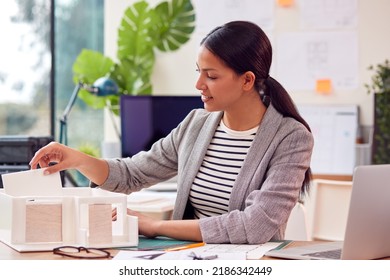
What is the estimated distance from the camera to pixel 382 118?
422 cm

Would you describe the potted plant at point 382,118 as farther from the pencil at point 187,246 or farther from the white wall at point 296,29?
the pencil at point 187,246

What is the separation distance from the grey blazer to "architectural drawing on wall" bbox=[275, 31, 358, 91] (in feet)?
7.82

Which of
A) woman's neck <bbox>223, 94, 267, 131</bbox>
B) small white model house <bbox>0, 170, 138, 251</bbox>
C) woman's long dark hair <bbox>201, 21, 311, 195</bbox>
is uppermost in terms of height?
woman's long dark hair <bbox>201, 21, 311, 195</bbox>

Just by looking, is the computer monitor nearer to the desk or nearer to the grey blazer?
the grey blazer

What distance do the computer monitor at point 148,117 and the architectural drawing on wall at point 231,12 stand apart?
1209 mm

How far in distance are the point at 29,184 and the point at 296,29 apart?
299 cm

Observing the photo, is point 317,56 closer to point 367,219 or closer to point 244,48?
point 244,48

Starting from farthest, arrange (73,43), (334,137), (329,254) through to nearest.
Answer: (73,43), (334,137), (329,254)

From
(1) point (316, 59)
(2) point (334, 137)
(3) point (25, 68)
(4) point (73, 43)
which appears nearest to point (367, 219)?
(2) point (334, 137)

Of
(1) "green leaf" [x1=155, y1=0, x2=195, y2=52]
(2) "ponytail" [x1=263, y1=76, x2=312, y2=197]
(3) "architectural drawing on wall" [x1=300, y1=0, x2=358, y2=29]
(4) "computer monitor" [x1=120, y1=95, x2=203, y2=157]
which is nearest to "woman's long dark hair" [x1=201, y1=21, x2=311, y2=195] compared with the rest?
(2) "ponytail" [x1=263, y1=76, x2=312, y2=197]

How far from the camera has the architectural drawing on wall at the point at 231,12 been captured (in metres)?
4.59

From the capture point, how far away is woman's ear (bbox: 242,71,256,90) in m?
2.07

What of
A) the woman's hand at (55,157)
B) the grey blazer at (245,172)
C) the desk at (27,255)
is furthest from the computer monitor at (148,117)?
the desk at (27,255)

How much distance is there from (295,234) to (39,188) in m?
0.95
